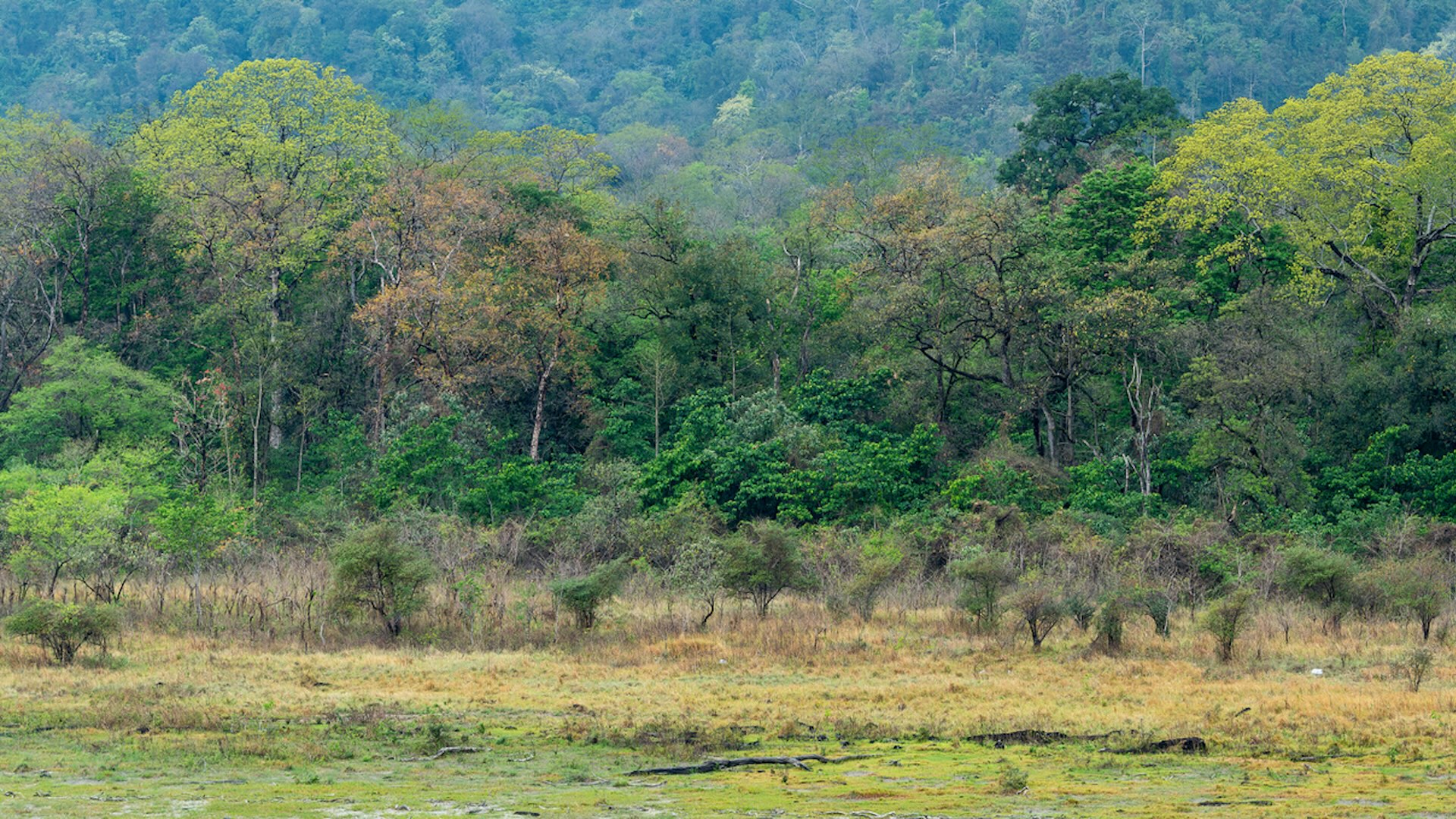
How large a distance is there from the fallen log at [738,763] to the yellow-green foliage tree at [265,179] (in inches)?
1128

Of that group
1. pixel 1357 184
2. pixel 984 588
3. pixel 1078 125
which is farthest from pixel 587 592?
pixel 1078 125

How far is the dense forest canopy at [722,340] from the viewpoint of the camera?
129 feet

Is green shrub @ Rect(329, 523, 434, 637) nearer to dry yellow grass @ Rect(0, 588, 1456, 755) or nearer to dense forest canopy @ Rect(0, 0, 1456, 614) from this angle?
dry yellow grass @ Rect(0, 588, 1456, 755)

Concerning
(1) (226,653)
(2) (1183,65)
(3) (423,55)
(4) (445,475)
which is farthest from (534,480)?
(3) (423,55)

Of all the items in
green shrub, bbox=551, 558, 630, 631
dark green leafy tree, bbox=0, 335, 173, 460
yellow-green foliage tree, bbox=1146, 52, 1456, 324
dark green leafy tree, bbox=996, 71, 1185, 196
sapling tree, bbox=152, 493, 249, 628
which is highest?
dark green leafy tree, bbox=996, 71, 1185, 196

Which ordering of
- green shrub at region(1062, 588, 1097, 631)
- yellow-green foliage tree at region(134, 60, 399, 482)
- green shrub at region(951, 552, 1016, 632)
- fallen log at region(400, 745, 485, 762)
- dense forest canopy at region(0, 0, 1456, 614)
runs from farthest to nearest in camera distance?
yellow-green foliage tree at region(134, 60, 399, 482), dense forest canopy at region(0, 0, 1456, 614), green shrub at region(951, 552, 1016, 632), green shrub at region(1062, 588, 1097, 631), fallen log at region(400, 745, 485, 762)

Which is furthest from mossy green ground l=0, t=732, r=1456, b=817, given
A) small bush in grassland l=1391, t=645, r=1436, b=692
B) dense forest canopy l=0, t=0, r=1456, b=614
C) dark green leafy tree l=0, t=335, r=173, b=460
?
dark green leafy tree l=0, t=335, r=173, b=460

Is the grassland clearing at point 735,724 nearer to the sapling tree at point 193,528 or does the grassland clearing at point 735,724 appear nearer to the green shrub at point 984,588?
the green shrub at point 984,588

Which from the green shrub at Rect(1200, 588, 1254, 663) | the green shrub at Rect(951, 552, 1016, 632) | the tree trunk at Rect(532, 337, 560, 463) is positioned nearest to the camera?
the green shrub at Rect(1200, 588, 1254, 663)

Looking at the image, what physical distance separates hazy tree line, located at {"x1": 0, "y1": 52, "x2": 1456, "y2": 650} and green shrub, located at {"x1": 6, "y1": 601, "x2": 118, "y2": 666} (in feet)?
16.1

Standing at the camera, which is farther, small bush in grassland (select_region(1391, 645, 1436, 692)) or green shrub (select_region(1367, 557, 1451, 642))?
green shrub (select_region(1367, 557, 1451, 642))

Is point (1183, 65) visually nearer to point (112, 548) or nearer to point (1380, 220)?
point (1380, 220)

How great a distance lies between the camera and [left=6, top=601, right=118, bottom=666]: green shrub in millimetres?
25844

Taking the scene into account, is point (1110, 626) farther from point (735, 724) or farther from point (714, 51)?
point (714, 51)
